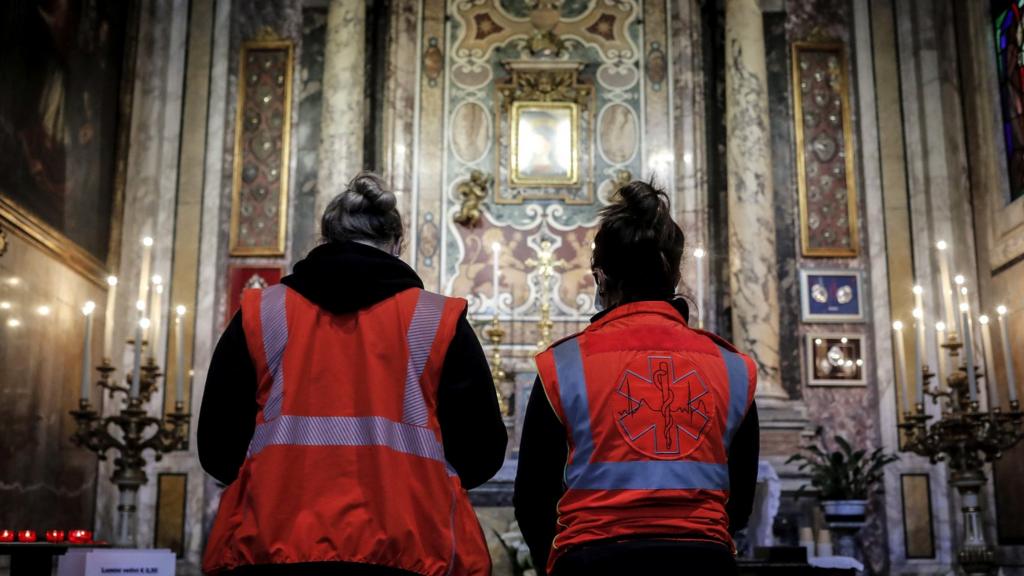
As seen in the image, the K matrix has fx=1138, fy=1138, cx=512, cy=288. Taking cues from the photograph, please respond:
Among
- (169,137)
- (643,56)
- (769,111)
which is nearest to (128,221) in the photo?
(169,137)

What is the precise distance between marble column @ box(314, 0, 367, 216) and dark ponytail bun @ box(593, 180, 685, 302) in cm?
679

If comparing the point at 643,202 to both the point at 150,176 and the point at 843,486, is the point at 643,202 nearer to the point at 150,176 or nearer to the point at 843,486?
the point at 843,486

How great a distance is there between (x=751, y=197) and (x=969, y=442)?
2.88 metres

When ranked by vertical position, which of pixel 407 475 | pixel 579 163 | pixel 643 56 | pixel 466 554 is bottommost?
pixel 466 554

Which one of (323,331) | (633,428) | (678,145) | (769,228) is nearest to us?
(633,428)

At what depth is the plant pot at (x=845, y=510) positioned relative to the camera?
7.83 metres

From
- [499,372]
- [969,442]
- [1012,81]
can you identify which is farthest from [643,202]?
[1012,81]

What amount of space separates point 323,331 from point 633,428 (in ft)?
2.42

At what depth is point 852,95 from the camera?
998 cm

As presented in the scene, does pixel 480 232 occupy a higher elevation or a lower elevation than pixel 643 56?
lower

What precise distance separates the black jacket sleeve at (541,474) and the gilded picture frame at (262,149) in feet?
24.1

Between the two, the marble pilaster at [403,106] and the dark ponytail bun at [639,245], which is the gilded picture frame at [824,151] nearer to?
the marble pilaster at [403,106]

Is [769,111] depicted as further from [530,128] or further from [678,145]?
[530,128]

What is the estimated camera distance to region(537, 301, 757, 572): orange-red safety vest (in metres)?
2.36
